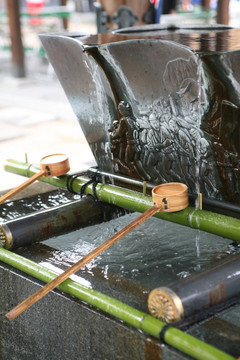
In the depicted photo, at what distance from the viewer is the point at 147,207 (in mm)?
2742

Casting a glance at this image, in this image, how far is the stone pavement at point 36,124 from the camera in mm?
5719

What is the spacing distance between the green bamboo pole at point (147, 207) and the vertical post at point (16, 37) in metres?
7.63

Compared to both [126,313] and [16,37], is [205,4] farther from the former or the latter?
[126,313]

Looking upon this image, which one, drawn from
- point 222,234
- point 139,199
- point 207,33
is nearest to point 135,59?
point 207,33

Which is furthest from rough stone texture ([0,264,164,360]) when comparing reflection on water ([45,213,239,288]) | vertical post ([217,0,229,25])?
vertical post ([217,0,229,25])

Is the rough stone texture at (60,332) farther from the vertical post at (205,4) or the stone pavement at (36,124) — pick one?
the vertical post at (205,4)

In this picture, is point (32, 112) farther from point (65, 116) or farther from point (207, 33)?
point (207, 33)

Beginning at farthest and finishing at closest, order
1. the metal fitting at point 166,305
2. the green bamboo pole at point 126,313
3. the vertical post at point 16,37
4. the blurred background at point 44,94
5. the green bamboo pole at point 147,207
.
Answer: the vertical post at point 16,37
the blurred background at point 44,94
the green bamboo pole at point 147,207
the metal fitting at point 166,305
the green bamboo pole at point 126,313

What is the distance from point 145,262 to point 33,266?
58 centimetres

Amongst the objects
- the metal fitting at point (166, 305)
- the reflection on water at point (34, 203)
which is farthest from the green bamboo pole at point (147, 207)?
the metal fitting at point (166, 305)

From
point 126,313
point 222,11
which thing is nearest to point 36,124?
point 222,11

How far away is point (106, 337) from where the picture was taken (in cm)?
212

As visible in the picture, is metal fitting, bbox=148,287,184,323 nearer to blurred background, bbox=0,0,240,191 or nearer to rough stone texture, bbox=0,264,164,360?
rough stone texture, bbox=0,264,164,360

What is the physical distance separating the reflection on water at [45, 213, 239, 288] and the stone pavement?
1258 millimetres
